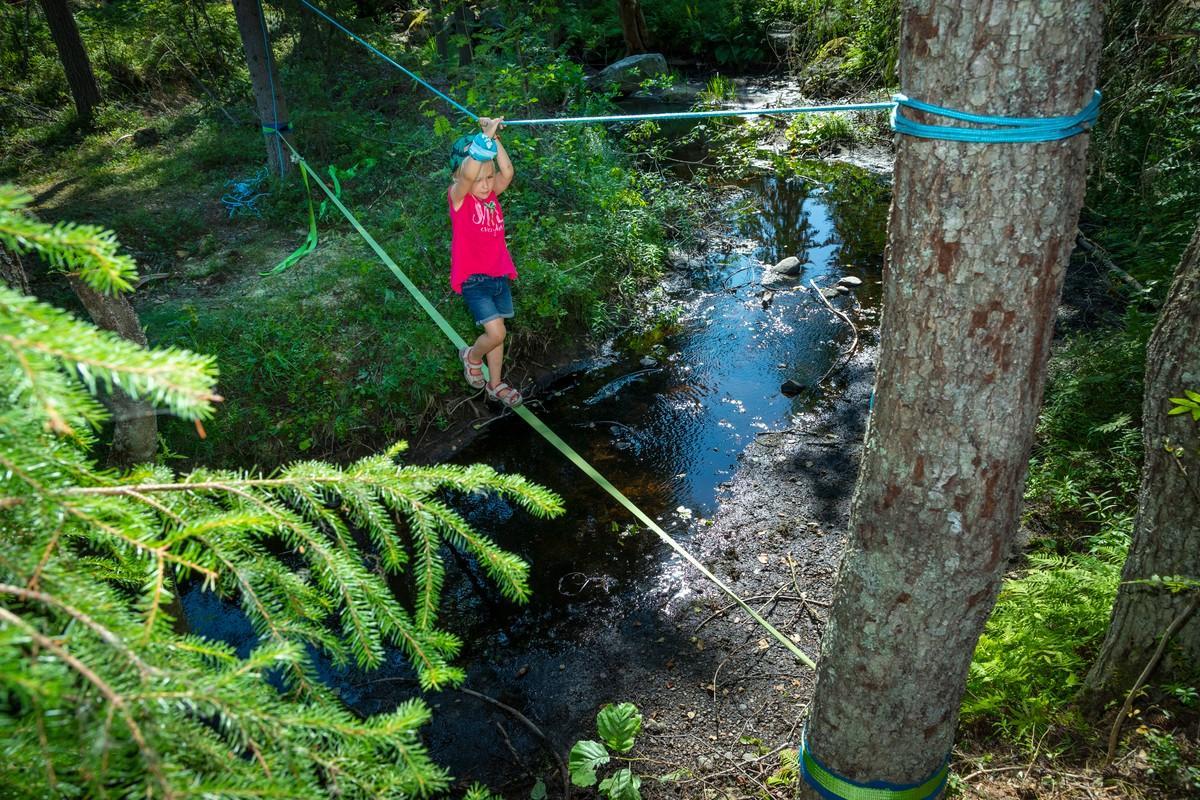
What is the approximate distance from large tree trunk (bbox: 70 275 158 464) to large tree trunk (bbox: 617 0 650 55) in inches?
567

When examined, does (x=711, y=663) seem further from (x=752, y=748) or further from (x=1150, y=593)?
(x=1150, y=593)

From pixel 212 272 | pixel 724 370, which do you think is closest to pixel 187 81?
pixel 212 272

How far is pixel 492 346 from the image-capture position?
520 cm

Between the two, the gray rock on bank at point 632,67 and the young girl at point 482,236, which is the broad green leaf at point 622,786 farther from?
the gray rock on bank at point 632,67

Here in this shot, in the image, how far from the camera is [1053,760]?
2732mm

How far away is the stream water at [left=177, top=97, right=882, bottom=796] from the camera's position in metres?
3.77

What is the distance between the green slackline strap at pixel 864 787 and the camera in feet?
7.97

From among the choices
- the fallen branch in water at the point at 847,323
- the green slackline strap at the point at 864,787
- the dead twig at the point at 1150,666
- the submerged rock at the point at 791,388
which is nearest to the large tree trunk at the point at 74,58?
the fallen branch in water at the point at 847,323

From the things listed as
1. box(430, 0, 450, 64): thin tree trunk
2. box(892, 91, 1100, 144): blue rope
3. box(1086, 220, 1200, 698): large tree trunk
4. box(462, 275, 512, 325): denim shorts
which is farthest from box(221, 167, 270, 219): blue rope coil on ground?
box(1086, 220, 1200, 698): large tree trunk

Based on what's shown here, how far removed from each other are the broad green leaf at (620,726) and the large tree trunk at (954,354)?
1191mm

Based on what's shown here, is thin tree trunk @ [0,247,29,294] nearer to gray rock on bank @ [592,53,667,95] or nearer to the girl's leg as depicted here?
the girl's leg

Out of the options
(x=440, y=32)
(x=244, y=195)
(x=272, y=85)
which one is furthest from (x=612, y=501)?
(x=440, y=32)

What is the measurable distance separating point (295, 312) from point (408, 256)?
107 cm

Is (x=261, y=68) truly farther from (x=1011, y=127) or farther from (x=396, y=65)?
(x=1011, y=127)
